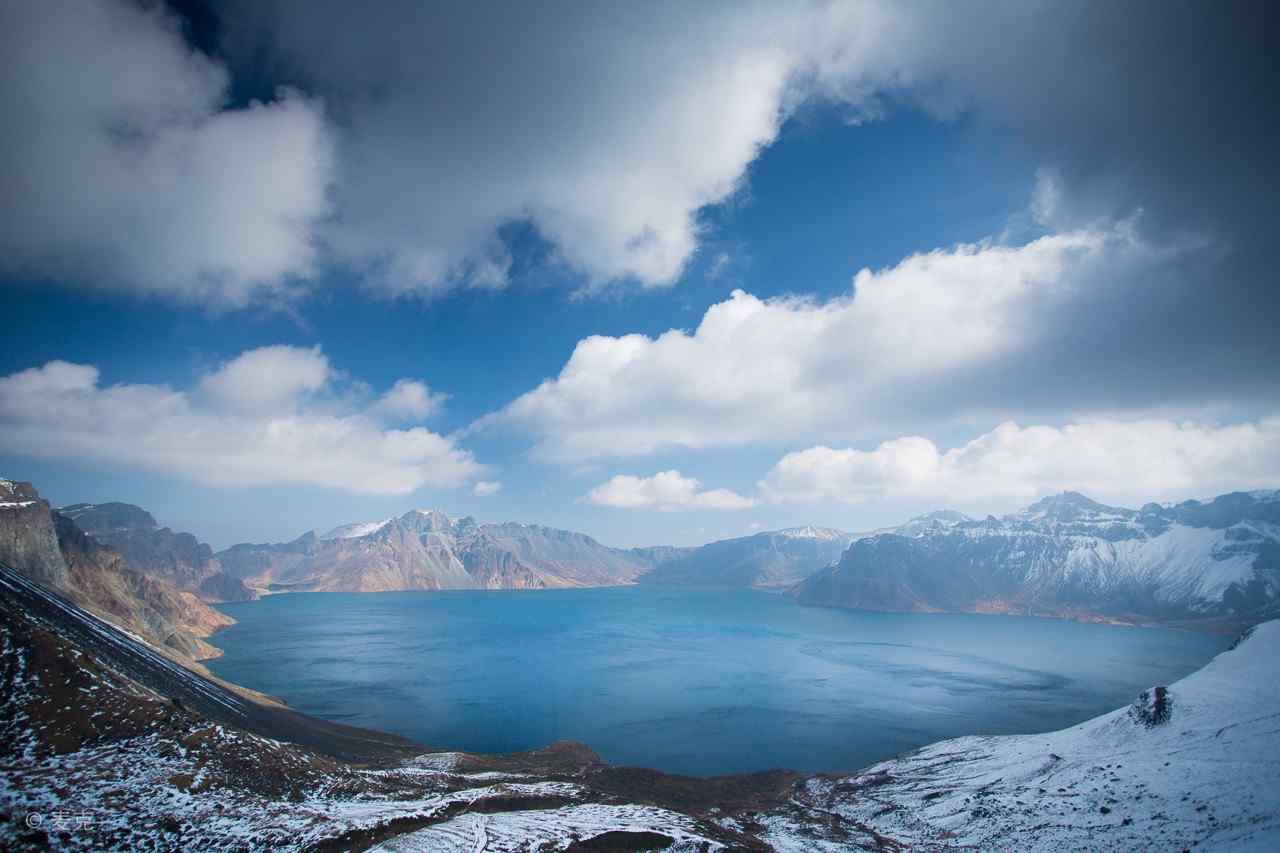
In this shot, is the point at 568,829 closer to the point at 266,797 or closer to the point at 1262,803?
the point at 266,797

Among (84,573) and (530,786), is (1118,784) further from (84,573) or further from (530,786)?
(84,573)

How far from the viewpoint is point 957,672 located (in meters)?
142

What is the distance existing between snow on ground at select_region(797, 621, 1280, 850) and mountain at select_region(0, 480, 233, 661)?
11983 cm

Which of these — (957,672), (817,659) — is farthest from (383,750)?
(957,672)

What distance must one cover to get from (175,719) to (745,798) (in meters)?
53.5

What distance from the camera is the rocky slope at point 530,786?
30519mm

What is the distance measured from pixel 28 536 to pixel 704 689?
5171 inches

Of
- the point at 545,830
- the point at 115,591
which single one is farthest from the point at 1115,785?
the point at 115,591

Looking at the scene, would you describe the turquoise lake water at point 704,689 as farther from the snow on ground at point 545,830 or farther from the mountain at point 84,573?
the snow on ground at point 545,830

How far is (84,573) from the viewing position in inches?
4732

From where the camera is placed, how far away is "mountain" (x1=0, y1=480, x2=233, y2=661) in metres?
88.9

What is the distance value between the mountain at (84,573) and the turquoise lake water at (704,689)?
15173 millimetres

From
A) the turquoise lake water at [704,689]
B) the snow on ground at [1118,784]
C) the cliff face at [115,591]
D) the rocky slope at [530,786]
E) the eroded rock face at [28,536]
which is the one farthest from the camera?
the cliff face at [115,591]

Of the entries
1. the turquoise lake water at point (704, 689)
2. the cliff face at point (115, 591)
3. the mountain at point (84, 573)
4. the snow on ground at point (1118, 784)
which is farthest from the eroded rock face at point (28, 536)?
the snow on ground at point (1118, 784)
